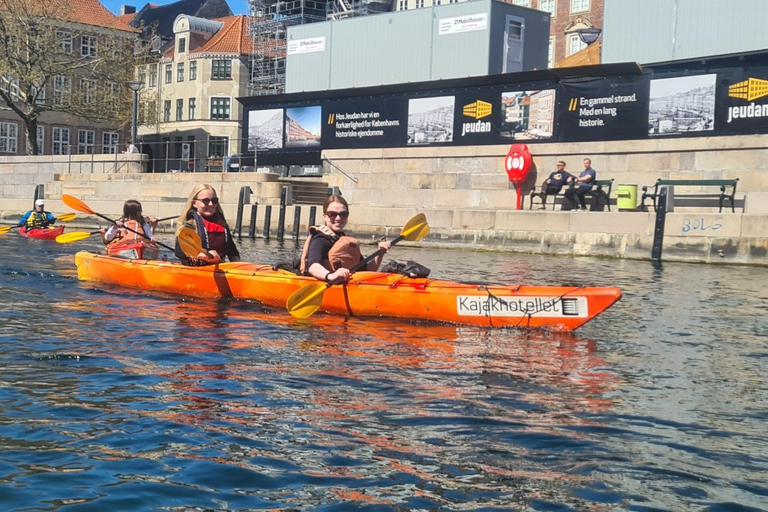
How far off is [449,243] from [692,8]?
8.18 meters

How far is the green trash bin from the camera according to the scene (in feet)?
70.6

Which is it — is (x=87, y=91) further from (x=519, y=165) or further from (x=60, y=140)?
(x=519, y=165)

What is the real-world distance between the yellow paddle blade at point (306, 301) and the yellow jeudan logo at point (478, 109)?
1732cm

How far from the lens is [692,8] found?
22906mm

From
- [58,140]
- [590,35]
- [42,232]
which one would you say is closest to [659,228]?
[42,232]

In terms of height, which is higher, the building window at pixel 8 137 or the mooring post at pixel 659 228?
the building window at pixel 8 137

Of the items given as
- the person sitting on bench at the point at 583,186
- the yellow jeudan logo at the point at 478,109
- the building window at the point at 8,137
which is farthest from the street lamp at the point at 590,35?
the building window at the point at 8,137

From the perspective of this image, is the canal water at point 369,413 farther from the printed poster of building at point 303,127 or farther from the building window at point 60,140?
the building window at point 60,140

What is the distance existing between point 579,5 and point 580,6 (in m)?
0.08

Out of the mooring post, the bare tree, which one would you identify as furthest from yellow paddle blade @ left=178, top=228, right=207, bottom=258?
the bare tree

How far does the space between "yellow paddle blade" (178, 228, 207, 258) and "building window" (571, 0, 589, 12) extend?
138ft

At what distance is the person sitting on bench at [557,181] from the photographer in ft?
74.8

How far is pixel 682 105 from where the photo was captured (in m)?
22.5

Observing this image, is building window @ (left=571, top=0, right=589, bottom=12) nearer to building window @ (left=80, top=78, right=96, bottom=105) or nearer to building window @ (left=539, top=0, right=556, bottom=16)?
building window @ (left=539, top=0, right=556, bottom=16)
